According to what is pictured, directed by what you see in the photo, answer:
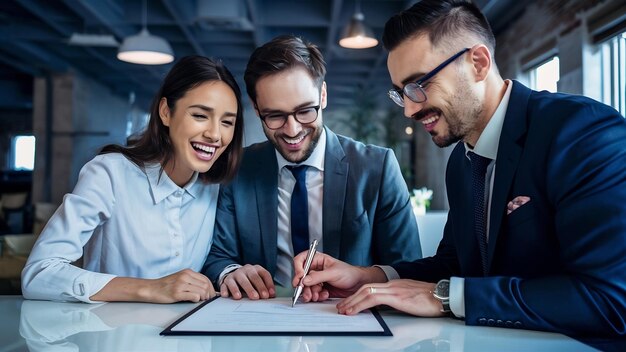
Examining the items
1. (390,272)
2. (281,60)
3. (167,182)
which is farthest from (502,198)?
(167,182)

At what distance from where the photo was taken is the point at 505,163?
4.51 ft

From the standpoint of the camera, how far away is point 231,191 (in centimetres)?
211

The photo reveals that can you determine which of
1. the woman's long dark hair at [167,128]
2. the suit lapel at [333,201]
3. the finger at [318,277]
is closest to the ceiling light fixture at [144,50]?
the woman's long dark hair at [167,128]

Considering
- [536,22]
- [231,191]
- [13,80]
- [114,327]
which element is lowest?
[114,327]

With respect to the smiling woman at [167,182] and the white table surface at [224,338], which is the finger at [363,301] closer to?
the white table surface at [224,338]

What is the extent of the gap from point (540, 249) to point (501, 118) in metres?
0.41

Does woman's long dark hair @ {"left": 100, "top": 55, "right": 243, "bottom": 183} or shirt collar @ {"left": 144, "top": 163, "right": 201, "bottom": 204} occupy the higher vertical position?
woman's long dark hair @ {"left": 100, "top": 55, "right": 243, "bottom": 183}

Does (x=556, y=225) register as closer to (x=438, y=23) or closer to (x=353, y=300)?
(x=353, y=300)

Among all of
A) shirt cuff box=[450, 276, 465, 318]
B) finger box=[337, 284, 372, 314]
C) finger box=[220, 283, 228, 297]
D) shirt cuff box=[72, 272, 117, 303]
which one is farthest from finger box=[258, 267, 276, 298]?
shirt cuff box=[450, 276, 465, 318]

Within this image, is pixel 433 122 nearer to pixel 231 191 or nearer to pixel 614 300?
pixel 614 300

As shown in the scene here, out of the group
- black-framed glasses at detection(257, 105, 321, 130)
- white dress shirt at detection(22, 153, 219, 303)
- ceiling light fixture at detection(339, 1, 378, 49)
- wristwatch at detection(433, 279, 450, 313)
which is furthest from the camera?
ceiling light fixture at detection(339, 1, 378, 49)

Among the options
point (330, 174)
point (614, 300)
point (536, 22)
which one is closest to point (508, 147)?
point (614, 300)

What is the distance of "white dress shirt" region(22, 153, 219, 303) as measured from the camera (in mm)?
1837

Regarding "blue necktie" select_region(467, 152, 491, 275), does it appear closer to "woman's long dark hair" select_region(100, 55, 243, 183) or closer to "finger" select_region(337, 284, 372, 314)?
"finger" select_region(337, 284, 372, 314)
